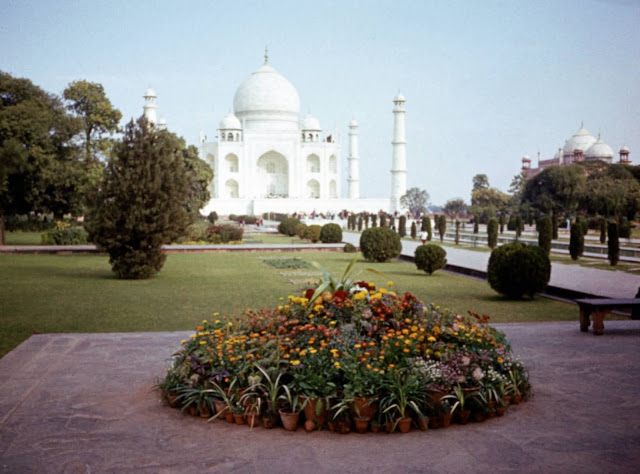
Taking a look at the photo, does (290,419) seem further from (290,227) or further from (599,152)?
(599,152)

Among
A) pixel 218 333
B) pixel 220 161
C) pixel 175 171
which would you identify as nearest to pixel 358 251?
pixel 175 171

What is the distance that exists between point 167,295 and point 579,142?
165 ft

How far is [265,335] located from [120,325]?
9.19 feet

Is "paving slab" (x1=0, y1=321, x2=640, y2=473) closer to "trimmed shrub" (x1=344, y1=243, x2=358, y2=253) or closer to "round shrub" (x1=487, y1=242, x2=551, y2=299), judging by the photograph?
"round shrub" (x1=487, y1=242, x2=551, y2=299)

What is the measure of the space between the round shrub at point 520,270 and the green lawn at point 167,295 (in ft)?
0.58

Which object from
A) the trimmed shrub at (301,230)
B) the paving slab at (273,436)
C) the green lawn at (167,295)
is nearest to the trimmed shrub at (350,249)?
the green lawn at (167,295)

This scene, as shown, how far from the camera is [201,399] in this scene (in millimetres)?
3396

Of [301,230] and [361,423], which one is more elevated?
[301,230]

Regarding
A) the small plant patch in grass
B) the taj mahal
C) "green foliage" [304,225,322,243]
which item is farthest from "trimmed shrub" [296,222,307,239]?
the taj mahal

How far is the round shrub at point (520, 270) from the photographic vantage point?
25.2 feet

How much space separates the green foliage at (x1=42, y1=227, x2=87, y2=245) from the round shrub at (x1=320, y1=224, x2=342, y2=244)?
6299 mm

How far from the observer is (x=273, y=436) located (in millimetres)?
3098

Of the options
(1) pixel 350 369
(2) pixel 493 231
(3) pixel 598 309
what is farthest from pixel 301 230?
(1) pixel 350 369

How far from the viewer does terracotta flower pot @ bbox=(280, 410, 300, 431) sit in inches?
124
